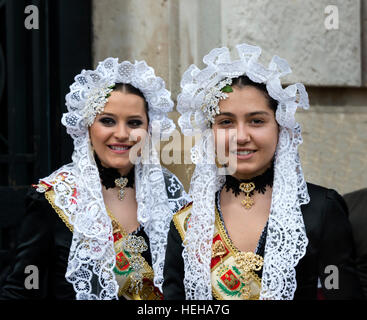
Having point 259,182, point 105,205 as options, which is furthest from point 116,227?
point 259,182

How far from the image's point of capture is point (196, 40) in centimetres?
343

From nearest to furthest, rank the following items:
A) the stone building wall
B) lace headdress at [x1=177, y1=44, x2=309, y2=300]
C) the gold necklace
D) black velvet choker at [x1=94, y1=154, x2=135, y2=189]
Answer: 1. lace headdress at [x1=177, y1=44, x2=309, y2=300]
2. the gold necklace
3. black velvet choker at [x1=94, y1=154, x2=135, y2=189]
4. the stone building wall

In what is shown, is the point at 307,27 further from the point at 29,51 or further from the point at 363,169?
the point at 29,51

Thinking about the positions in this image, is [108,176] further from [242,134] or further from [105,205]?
[242,134]

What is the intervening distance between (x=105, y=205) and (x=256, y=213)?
71 centimetres

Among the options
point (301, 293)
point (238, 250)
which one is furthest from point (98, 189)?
point (301, 293)

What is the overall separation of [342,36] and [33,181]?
1.91 metres

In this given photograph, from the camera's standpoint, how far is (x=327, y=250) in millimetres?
2080

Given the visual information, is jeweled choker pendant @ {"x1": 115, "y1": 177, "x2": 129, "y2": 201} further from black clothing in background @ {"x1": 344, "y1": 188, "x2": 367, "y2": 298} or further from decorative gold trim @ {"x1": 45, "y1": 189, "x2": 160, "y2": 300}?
black clothing in background @ {"x1": 344, "y1": 188, "x2": 367, "y2": 298}

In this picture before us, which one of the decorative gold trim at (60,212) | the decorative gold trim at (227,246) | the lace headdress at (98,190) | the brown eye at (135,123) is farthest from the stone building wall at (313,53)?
the decorative gold trim at (227,246)

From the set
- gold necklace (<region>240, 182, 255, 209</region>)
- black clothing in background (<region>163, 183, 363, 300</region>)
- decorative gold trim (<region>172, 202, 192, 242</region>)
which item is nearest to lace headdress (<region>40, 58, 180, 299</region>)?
decorative gold trim (<region>172, 202, 192, 242</region>)

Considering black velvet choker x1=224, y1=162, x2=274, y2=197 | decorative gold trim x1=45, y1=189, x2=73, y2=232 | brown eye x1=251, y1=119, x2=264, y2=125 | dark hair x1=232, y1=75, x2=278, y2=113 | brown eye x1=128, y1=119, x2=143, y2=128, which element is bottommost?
decorative gold trim x1=45, y1=189, x2=73, y2=232

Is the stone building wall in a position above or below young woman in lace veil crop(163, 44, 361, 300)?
above

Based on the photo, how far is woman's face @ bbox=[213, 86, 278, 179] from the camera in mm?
2102
